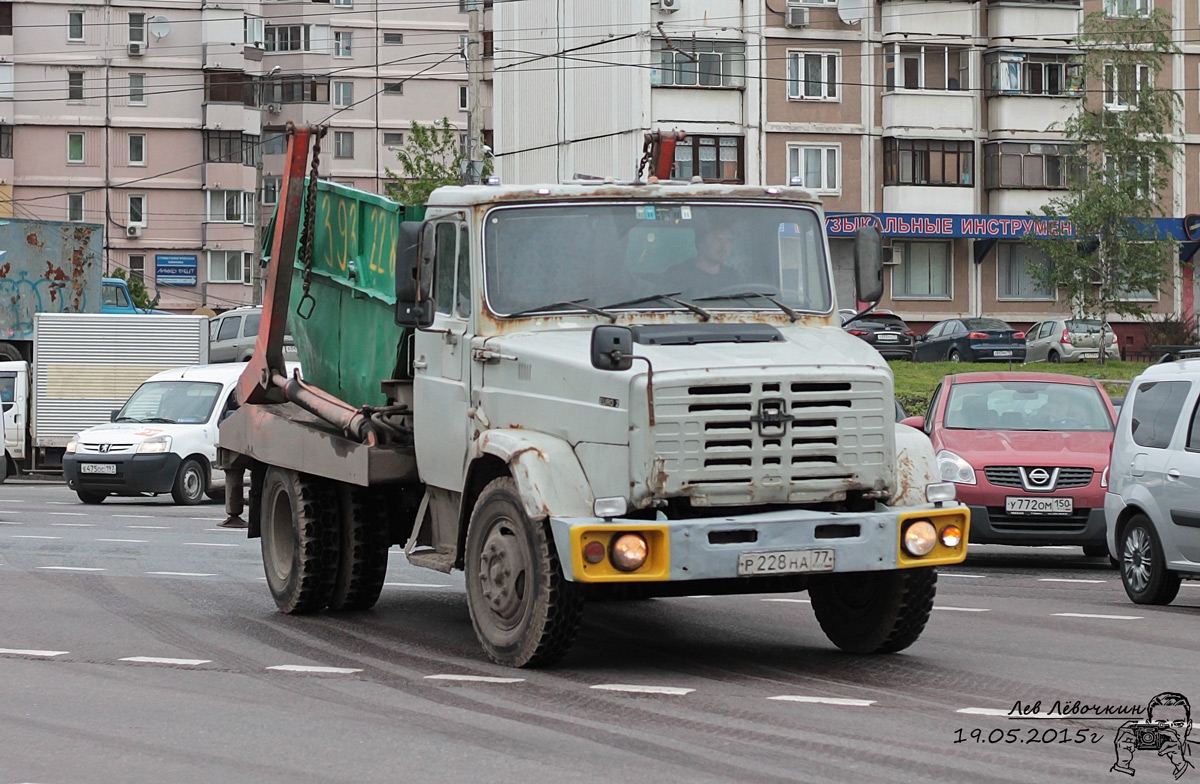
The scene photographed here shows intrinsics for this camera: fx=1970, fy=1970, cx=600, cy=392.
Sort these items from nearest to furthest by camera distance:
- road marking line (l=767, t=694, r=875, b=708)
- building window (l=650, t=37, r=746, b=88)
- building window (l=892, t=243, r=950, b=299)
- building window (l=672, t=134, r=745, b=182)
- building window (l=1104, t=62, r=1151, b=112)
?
road marking line (l=767, t=694, r=875, b=708) < building window (l=1104, t=62, r=1151, b=112) < building window (l=650, t=37, r=746, b=88) < building window (l=672, t=134, r=745, b=182) < building window (l=892, t=243, r=950, b=299)

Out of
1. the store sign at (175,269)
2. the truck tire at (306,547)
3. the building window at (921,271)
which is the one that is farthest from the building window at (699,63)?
the truck tire at (306,547)

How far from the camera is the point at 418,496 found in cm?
1166

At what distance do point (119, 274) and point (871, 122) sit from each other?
2668 cm

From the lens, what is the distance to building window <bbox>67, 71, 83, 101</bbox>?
258ft

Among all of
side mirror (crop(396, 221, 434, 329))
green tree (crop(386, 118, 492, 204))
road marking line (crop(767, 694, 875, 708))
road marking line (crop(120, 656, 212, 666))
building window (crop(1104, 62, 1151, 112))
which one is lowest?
road marking line (crop(120, 656, 212, 666))

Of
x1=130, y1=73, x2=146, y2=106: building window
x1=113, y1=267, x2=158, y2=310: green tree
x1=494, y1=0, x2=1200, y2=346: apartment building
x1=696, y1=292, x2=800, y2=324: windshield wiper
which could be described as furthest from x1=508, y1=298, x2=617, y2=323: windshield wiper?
x1=130, y1=73, x2=146, y2=106: building window

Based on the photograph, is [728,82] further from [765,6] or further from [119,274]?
[119,274]

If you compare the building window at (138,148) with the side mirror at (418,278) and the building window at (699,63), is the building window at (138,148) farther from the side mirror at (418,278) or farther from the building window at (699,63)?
the side mirror at (418,278)

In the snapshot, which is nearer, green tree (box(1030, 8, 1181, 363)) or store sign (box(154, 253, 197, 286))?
green tree (box(1030, 8, 1181, 363))

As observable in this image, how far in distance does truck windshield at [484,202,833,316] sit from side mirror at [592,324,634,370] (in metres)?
0.81

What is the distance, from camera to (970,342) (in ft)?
172

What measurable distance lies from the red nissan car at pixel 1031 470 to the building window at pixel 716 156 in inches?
1628

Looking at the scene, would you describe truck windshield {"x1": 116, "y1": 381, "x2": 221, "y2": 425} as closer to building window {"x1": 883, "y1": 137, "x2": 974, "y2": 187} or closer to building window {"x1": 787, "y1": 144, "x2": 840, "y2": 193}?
building window {"x1": 787, "y1": 144, "x2": 840, "y2": 193}

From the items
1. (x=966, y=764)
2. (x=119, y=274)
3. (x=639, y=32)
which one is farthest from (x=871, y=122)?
(x=966, y=764)
